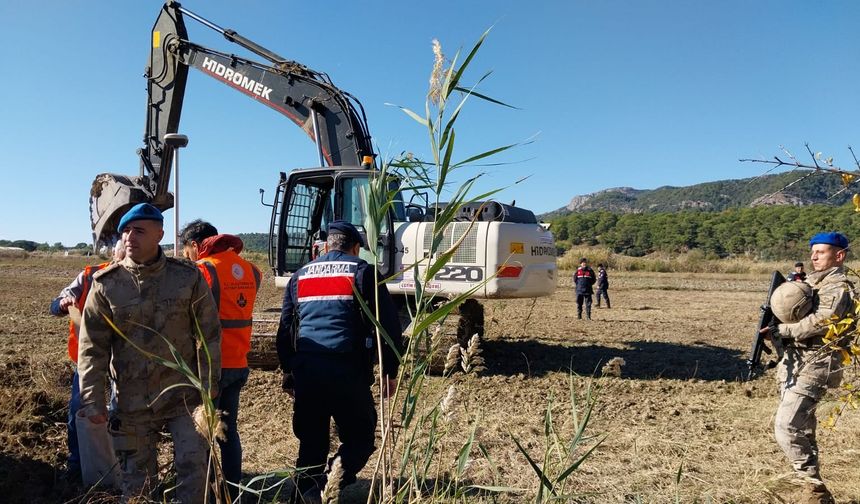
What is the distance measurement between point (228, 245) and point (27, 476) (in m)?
1.80

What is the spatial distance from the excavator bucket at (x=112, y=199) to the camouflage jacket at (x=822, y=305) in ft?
22.7

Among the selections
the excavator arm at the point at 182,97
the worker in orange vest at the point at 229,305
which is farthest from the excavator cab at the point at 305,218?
the worker in orange vest at the point at 229,305

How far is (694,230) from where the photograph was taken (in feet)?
222

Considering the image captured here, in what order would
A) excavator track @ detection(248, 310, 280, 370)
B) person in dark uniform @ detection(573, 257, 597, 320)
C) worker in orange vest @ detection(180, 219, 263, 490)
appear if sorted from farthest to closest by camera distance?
person in dark uniform @ detection(573, 257, 597, 320), excavator track @ detection(248, 310, 280, 370), worker in orange vest @ detection(180, 219, 263, 490)

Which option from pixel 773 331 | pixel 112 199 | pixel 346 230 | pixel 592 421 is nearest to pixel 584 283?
pixel 592 421

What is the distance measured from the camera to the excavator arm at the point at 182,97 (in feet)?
25.4

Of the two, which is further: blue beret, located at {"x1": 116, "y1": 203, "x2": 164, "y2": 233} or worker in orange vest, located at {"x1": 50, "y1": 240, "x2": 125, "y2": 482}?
worker in orange vest, located at {"x1": 50, "y1": 240, "x2": 125, "y2": 482}

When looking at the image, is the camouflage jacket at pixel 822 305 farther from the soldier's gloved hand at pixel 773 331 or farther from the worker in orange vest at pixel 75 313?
the worker in orange vest at pixel 75 313

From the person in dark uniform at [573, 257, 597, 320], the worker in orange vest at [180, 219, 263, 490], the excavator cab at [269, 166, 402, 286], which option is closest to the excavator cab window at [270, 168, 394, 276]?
the excavator cab at [269, 166, 402, 286]

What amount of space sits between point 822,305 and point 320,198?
5.51 meters

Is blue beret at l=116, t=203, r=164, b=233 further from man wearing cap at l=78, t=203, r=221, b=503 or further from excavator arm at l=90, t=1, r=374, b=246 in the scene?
excavator arm at l=90, t=1, r=374, b=246

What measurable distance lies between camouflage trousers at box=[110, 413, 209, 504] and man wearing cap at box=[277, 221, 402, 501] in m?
0.60

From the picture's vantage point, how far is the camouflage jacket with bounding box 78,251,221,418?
2.70 meters

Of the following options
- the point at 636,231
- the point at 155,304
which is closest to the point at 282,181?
the point at 155,304
